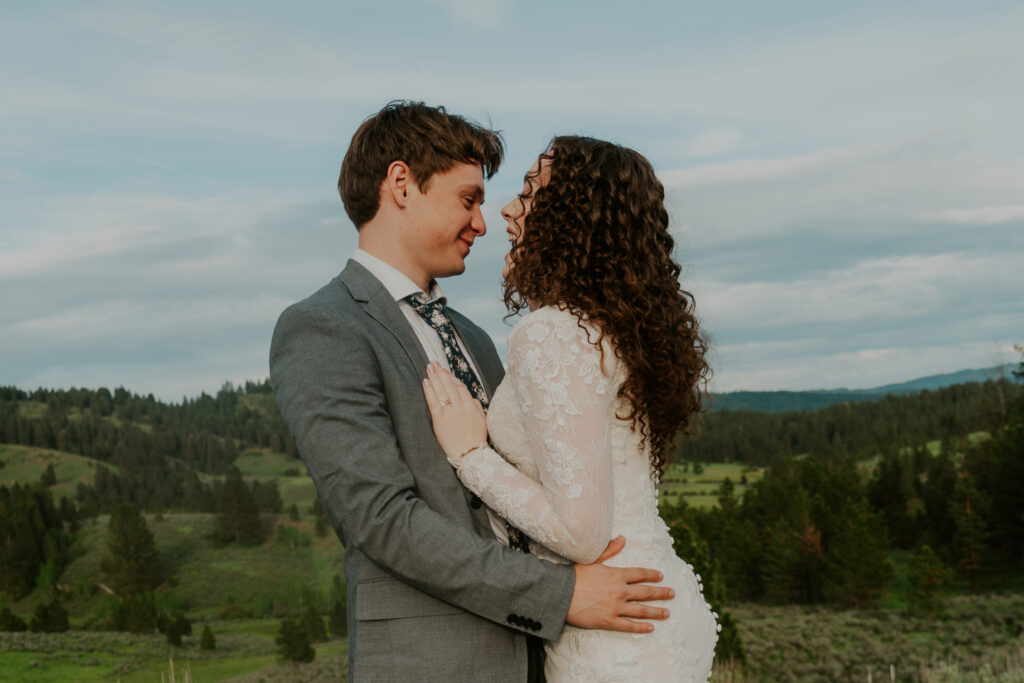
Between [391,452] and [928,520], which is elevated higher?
[391,452]

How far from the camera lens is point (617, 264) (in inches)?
105

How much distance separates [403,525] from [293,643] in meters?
59.2

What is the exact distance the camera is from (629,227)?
268 centimetres

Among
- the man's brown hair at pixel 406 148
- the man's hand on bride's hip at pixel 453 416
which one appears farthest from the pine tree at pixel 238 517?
the man's hand on bride's hip at pixel 453 416

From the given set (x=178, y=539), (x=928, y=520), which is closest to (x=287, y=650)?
(x=178, y=539)

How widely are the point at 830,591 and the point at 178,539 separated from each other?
53.2m

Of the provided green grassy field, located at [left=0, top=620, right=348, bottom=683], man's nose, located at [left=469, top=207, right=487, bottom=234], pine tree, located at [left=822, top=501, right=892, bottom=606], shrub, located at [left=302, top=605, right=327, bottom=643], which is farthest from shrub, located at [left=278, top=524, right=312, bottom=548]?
man's nose, located at [left=469, top=207, right=487, bottom=234]

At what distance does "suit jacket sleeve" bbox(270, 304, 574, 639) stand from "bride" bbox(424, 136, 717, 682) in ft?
0.53

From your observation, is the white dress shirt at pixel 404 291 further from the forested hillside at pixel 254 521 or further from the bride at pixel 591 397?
the forested hillside at pixel 254 521

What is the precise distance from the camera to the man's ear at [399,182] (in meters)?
3.06

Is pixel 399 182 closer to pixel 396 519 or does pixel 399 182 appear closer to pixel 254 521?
pixel 396 519

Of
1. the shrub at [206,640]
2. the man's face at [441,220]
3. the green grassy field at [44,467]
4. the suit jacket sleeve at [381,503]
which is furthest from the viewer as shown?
the green grassy field at [44,467]

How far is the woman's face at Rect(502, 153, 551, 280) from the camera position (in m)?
2.82

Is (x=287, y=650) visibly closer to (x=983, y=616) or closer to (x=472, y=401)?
(x=983, y=616)
